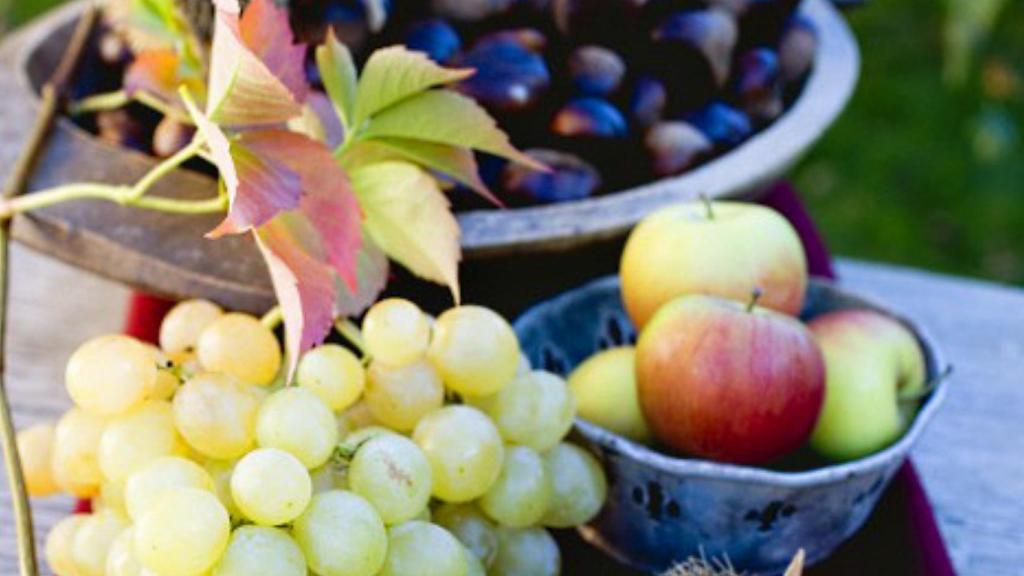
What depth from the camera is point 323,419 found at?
0.55 meters

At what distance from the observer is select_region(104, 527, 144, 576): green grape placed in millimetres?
522

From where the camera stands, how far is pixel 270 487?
505 millimetres

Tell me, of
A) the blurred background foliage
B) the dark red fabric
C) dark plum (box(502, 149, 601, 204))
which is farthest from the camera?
the blurred background foliage

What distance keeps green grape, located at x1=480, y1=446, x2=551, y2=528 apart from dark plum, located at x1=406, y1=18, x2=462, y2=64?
30 centimetres

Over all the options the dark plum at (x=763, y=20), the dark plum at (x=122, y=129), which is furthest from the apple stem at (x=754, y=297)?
the dark plum at (x=122, y=129)

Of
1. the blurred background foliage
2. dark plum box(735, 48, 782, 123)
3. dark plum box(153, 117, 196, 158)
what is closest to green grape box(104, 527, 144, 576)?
dark plum box(153, 117, 196, 158)

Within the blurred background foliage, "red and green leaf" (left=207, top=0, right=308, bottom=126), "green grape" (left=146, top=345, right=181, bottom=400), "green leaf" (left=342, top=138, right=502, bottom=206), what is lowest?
the blurred background foliage

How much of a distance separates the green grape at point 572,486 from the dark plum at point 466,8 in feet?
1.06

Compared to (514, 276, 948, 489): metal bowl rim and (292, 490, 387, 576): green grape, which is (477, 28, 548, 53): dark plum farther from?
(292, 490, 387, 576): green grape

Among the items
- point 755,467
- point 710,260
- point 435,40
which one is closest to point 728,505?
point 755,467

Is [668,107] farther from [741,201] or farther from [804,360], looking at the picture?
[804,360]

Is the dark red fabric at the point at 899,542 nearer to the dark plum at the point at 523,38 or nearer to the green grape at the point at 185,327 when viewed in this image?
the green grape at the point at 185,327

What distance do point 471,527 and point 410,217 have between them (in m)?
0.16

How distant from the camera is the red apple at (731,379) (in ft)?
2.19
